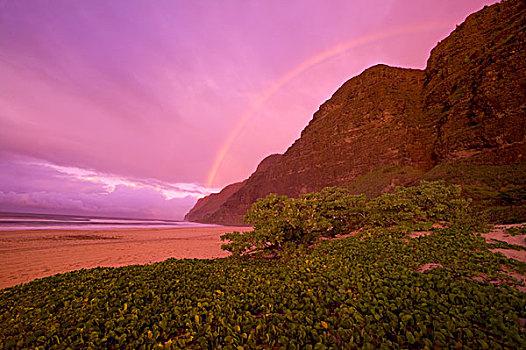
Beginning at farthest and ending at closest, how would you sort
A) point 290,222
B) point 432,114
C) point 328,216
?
point 432,114 → point 328,216 → point 290,222

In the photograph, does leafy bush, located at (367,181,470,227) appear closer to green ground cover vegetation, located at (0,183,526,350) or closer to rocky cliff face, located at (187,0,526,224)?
green ground cover vegetation, located at (0,183,526,350)

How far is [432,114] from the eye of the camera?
41500mm

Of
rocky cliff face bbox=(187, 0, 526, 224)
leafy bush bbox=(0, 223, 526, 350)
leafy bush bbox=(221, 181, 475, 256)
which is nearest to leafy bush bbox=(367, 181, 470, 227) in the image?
leafy bush bbox=(221, 181, 475, 256)

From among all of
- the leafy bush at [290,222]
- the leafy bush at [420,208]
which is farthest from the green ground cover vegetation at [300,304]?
the leafy bush at [420,208]

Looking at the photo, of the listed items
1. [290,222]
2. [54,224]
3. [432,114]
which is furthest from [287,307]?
[54,224]

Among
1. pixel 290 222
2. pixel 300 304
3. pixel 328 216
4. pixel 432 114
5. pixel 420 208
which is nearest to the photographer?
pixel 300 304

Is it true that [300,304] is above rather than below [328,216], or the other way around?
below

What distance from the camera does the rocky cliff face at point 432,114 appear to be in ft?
86.7

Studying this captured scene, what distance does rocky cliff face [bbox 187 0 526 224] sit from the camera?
2644 centimetres

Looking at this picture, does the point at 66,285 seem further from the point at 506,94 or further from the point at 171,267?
the point at 506,94

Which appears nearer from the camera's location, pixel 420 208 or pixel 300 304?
pixel 300 304

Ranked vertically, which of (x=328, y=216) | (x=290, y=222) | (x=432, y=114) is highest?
(x=432, y=114)

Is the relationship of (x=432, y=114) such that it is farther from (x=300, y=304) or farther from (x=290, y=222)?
(x=300, y=304)

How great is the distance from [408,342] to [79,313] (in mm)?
5499
